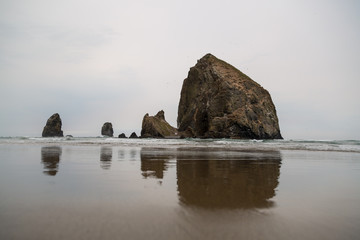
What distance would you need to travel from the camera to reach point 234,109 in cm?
5009

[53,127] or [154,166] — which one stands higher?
[53,127]

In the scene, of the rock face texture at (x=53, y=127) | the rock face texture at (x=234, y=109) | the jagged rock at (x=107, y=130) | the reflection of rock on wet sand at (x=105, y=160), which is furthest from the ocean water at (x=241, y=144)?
the jagged rock at (x=107, y=130)

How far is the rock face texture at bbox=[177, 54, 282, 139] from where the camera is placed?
158 ft

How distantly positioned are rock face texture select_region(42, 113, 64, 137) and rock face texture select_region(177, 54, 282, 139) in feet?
127

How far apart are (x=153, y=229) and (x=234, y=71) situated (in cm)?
6278

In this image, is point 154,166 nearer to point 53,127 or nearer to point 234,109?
point 234,109

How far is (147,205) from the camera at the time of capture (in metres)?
2.90

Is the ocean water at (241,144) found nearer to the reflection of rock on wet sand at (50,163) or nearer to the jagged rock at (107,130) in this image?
the reflection of rock on wet sand at (50,163)

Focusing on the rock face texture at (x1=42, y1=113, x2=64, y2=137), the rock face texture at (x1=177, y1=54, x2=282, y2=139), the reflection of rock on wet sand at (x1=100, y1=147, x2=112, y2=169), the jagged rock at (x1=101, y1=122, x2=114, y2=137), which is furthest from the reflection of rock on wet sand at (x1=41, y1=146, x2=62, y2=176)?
the jagged rock at (x1=101, y1=122, x2=114, y2=137)

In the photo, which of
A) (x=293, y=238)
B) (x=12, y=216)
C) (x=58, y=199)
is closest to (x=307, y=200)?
(x=293, y=238)

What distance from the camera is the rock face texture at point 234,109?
1891 inches

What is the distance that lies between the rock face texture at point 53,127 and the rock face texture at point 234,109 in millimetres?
38613

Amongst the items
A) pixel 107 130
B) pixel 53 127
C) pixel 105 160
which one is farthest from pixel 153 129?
pixel 105 160

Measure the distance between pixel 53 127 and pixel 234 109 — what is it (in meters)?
52.8
